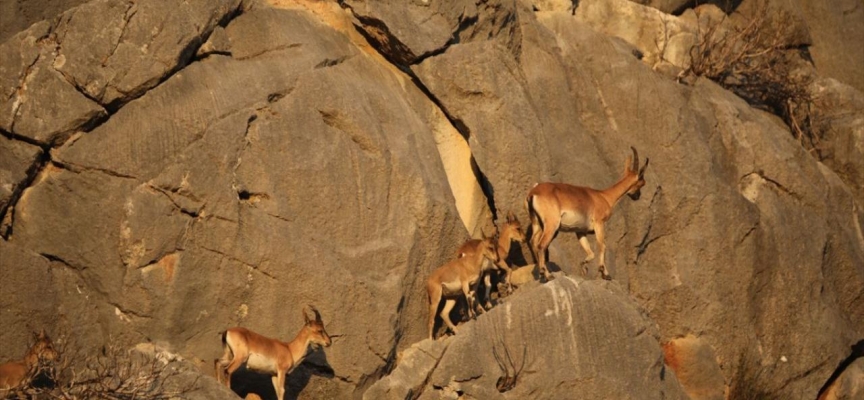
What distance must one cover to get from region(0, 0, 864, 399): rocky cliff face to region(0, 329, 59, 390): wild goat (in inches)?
26.9

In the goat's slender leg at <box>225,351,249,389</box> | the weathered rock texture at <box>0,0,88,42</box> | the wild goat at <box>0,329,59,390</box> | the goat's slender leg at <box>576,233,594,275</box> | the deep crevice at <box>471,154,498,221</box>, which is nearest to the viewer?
the wild goat at <box>0,329,59,390</box>

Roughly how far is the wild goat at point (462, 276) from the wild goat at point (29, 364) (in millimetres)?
4739

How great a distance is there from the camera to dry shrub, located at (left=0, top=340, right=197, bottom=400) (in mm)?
17281

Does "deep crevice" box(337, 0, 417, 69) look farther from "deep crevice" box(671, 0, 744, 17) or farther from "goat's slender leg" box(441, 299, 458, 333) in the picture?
"deep crevice" box(671, 0, 744, 17)

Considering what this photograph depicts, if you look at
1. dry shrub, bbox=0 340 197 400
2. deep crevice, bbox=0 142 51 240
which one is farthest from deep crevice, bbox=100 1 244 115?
dry shrub, bbox=0 340 197 400

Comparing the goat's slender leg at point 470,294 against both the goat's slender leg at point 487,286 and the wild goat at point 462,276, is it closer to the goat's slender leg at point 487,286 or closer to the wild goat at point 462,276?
the wild goat at point 462,276

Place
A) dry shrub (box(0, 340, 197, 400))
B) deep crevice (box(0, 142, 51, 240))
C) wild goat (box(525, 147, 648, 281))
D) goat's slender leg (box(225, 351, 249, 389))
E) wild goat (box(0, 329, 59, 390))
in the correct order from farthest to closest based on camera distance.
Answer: wild goat (box(525, 147, 648, 281)), deep crevice (box(0, 142, 51, 240)), goat's slender leg (box(225, 351, 249, 389)), wild goat (box(0, 329, 59, 390)), dry shrub (box(0, 340, 197, 400))

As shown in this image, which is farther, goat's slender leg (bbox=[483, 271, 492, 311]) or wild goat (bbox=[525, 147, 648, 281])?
goat's slender leg (bbox=[483, 271, 492, 311])

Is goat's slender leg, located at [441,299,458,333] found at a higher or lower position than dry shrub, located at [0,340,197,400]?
lower

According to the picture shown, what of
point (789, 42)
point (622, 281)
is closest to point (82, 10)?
point (622, 281)

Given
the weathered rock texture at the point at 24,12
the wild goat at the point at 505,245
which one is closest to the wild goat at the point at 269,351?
the wild goat at the point at 505,245

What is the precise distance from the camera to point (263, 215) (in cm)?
2006

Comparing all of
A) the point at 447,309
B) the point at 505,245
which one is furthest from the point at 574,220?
the point at 447,309

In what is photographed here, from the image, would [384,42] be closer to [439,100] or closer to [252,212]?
[439,100]
